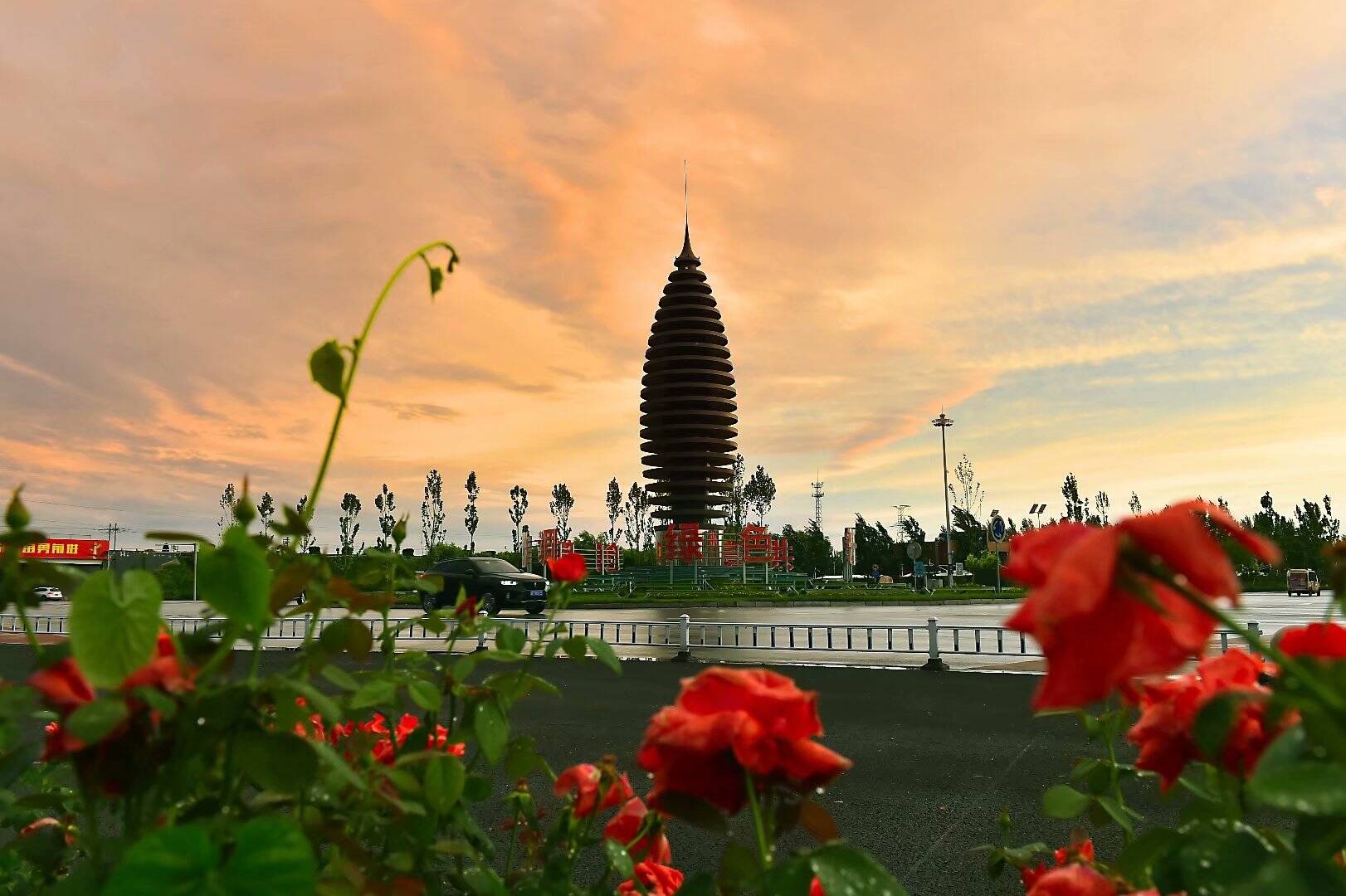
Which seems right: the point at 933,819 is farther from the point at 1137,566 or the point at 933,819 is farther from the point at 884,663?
the point at 884,663

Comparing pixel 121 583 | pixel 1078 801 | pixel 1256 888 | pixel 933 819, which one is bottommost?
pixel 933 819

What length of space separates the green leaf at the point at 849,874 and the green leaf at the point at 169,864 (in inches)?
15.8

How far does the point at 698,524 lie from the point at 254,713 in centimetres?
5617

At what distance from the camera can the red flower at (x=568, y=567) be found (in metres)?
1.60

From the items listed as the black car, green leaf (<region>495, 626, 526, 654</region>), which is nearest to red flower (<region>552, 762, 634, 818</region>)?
green leaf (<region>495, 626, 526, 654</region>)

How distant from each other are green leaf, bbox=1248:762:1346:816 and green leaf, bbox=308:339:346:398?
71 cm

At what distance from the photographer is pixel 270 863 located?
60cm

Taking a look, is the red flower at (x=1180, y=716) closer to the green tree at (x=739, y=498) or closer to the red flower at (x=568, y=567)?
the red flower at (x=568, y=567)

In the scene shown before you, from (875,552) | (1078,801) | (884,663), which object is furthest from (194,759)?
(875,552)

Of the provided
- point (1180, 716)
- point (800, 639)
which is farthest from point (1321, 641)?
point (800, 639)

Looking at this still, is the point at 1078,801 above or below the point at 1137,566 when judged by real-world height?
below

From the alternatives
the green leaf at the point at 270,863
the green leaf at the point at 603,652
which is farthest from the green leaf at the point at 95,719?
the green leaf at the point at 603,652

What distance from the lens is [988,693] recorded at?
32.0 ft

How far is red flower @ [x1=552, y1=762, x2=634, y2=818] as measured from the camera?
1205mm
